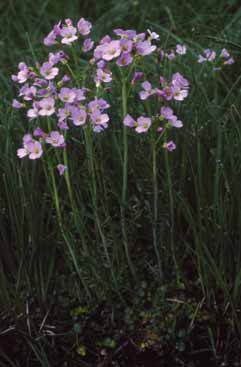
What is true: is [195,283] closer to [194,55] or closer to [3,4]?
[194,55]

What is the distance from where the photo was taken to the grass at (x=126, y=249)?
1.85m

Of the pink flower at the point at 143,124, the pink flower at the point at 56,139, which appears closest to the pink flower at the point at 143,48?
the pink flower at the point at 143,124

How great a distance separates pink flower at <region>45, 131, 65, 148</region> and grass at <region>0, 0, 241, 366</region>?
0.15 metres

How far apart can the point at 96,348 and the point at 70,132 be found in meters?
0.68

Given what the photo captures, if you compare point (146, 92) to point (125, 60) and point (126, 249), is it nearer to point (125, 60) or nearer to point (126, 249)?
point (125, 60)

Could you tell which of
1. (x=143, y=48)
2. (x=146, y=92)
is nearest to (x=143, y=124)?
(x=146, y=92)

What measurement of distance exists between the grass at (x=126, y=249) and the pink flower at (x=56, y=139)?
150 mm

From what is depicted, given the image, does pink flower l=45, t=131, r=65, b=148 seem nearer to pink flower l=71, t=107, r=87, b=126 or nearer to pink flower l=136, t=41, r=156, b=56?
pink flower l=71, t=107, r=87, b=126

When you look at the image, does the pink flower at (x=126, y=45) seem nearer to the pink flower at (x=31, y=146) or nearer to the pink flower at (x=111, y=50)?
the pink flower at (x=111, y=50)

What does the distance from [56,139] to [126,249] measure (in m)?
0.41

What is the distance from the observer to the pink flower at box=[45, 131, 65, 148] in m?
1.67

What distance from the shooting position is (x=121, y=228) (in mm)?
1926

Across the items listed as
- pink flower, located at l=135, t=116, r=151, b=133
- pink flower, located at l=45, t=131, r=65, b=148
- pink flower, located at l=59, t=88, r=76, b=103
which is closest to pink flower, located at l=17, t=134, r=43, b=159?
pink flower, located at l=45, t=131, r=65, b=148

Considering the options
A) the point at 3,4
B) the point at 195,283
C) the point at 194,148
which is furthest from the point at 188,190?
the point at 3,4
